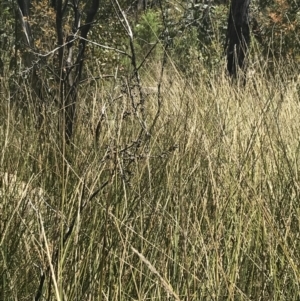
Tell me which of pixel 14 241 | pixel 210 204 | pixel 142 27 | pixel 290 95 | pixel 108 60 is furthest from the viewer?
pixel 142 27

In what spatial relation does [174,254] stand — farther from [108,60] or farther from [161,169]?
[108,60]

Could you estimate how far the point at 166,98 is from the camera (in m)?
3.48

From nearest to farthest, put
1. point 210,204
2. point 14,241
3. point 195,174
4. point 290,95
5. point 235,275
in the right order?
1. point 235,275
2. point 14,241
3. point 210,204
4. point 195,174
5. point 290,95

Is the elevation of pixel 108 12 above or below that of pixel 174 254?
above

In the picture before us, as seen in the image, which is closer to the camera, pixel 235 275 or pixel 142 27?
pixel 235 275

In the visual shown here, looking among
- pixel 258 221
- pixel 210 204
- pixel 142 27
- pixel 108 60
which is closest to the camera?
pixel 258 221

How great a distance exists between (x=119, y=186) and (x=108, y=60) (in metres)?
4.07

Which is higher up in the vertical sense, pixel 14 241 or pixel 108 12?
pixel 108 12

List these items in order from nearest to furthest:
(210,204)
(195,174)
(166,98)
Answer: (210,204)
(195,174)
(166,98)

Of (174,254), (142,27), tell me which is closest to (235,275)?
(174,254)

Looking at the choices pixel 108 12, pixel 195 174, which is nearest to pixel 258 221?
pixel 195 174

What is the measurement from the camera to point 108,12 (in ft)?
19.9

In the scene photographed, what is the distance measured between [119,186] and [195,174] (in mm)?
295

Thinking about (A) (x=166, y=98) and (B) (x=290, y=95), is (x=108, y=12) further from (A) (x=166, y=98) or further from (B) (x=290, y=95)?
(B) (x=290, y=95)
